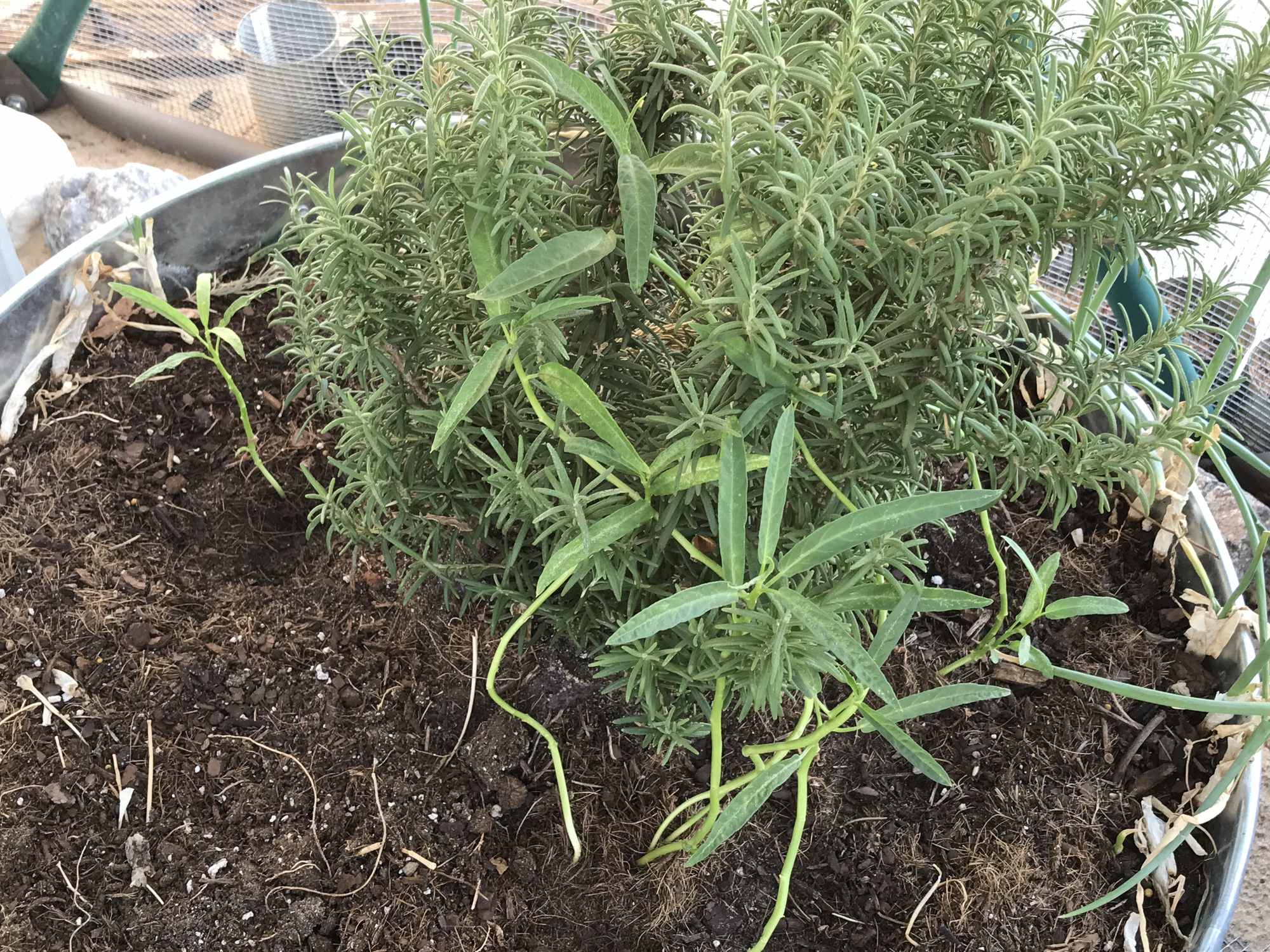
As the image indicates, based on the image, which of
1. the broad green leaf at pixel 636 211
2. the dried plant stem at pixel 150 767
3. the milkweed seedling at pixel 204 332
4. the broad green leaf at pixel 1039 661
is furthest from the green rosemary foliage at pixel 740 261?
the dried plant stem at pixel 150 767

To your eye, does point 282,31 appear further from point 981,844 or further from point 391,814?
point 981,844

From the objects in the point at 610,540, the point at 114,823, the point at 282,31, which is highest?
the point at 610,540

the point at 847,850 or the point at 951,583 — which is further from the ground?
the point at 951,583

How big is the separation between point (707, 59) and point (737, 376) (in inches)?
9.1

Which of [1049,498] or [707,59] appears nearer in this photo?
[707,59]

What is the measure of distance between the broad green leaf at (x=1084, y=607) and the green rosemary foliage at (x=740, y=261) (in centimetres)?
9

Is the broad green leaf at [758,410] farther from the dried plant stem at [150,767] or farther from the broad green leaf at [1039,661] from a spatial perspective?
the dried plant stem at [150,767]

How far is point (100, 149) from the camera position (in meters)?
2.15

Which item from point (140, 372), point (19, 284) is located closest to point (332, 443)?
point (140, 372)

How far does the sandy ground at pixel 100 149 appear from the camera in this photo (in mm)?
2123

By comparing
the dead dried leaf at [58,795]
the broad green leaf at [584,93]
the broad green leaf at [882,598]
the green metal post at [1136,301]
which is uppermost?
the broad green leaf at [584,93]

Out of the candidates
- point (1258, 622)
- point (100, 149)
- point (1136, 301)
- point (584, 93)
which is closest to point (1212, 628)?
point (1258, 622)

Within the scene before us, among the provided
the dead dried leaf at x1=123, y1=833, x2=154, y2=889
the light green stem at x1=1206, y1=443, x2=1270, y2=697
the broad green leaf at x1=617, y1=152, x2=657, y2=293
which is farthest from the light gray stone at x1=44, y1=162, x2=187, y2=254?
the light green stem at x1=1206, y1=443, x2=1270, y2=697

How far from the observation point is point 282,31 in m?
2.02
